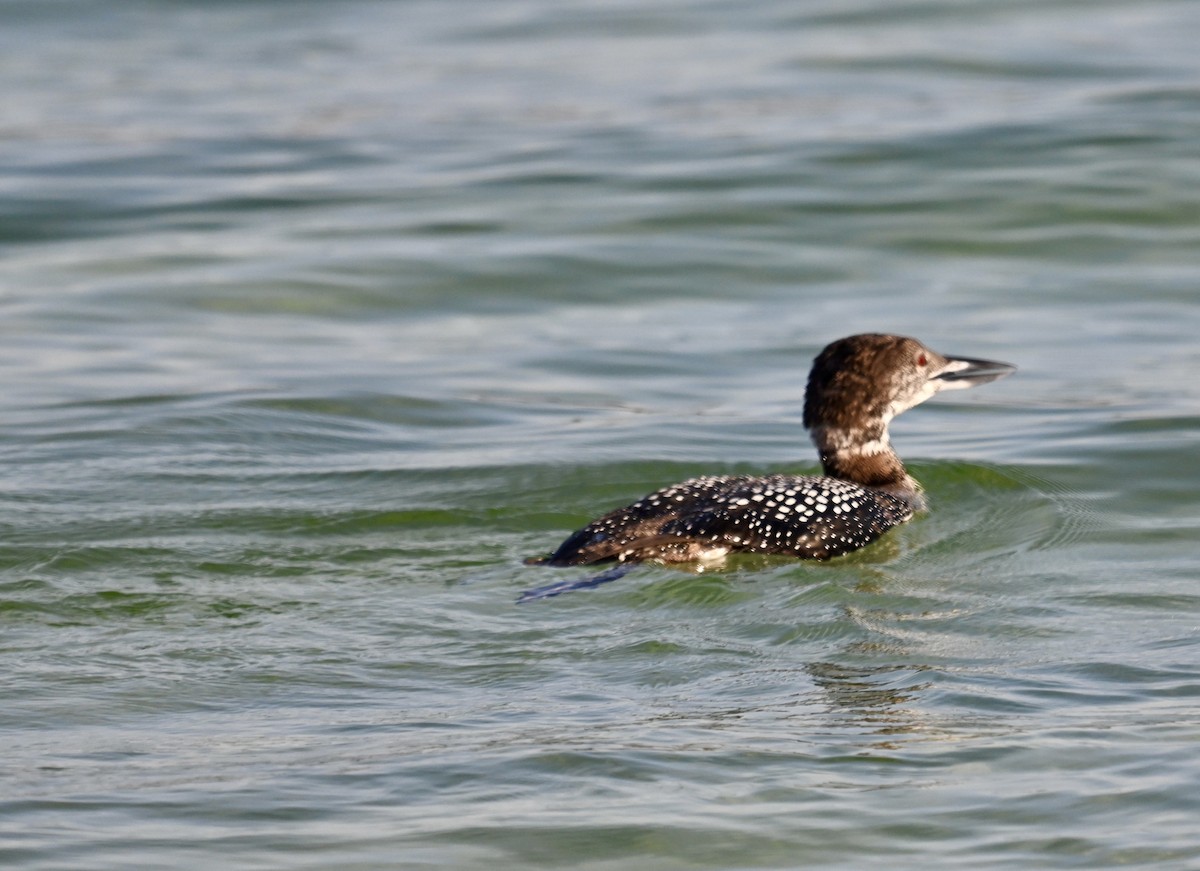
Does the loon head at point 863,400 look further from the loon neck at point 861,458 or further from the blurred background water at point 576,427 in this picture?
the blurred background water at point 576,427

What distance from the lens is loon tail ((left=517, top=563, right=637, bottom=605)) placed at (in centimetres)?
629

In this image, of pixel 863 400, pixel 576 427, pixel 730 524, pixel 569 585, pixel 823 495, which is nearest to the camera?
pixel 569 585

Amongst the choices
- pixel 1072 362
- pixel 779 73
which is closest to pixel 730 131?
pixel 779 73

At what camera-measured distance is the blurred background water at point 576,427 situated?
479 cm

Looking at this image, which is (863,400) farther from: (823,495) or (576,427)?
(576,427)

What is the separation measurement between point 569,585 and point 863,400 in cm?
185

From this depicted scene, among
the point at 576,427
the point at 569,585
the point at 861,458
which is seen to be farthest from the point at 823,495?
the point at 576,427

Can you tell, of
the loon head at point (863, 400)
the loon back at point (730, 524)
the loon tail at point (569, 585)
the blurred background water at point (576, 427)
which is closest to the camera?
the blurred background water at point (576, 427)

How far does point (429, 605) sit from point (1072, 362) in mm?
4510

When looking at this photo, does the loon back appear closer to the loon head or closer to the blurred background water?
the blurred background water

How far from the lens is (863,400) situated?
775 centimetres

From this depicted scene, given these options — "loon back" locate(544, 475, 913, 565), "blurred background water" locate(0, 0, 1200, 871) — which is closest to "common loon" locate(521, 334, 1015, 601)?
"loon back" locate(544, 475, 913, 565)

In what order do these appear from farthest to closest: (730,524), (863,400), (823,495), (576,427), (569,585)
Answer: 1. (576,427)
2. (863,400)
3. (823,495)
4. (730,524)
5. (569,585)

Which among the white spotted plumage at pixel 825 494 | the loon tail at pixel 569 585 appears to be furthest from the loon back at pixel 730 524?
the loon tail at pixel 569 585
